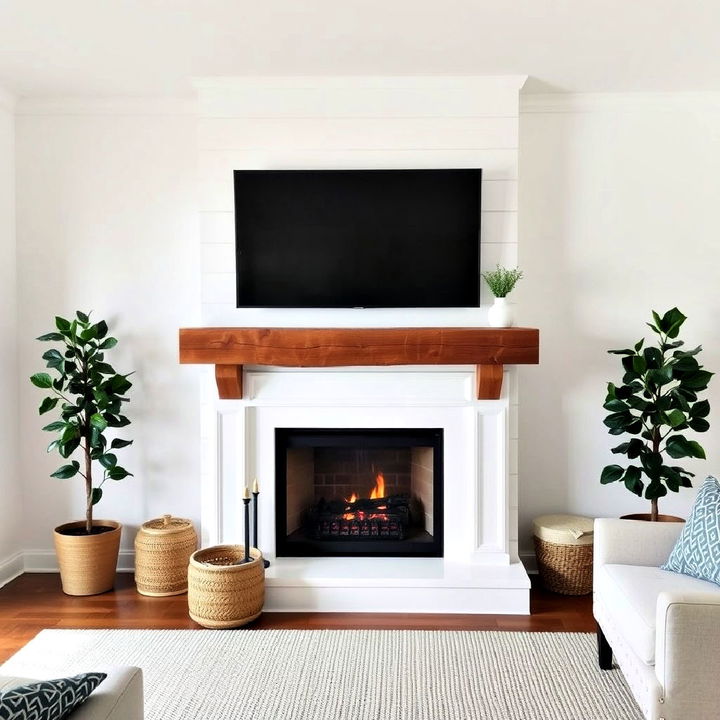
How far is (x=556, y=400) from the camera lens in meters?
3.92

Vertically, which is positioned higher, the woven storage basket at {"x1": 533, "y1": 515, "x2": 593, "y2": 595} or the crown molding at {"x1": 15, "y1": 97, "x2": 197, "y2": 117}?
the crown molding at {"x1": 15, "y1": 97, "x2": 197, "y2": 117}

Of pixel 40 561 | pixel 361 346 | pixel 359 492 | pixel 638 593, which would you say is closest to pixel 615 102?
pixel 361 346

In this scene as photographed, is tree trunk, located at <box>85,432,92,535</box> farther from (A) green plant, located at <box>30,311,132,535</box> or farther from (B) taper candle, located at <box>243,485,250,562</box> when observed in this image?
(B) taper candle, located at <box>243,485,250,562</box>

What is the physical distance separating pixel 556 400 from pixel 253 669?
6.73ft

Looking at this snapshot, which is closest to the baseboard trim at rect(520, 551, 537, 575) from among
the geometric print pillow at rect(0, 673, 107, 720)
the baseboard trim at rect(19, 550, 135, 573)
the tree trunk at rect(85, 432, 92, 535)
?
the tree trunk at rect(85, 432, 92, 535)

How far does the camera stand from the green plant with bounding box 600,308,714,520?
3.42m

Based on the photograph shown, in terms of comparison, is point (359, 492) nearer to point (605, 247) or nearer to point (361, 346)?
point (361, 346)

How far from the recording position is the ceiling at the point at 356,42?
2.77 meters

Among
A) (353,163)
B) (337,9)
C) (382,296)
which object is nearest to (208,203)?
(353,163)

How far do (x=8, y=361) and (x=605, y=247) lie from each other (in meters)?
3.18

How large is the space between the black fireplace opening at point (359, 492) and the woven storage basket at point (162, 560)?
477 mm

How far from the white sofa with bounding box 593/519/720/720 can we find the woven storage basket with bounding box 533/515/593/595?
2.67 feet

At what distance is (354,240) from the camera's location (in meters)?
3.57

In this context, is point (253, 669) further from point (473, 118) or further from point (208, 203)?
point (473, 118)
